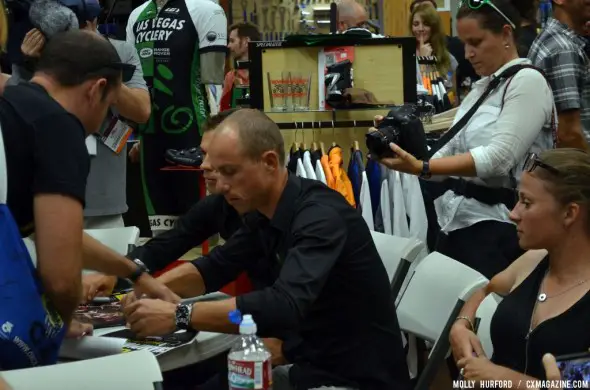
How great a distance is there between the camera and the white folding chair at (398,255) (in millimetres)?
3197

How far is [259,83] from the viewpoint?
16.5ft

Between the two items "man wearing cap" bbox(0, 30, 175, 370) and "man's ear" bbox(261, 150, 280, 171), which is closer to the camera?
"man wearing cap" bbox(0, 30, 175, 370)

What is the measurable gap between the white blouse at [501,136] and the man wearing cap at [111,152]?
5.45 feet

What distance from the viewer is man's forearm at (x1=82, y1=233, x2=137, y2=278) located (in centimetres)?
291

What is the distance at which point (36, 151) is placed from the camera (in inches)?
92.2

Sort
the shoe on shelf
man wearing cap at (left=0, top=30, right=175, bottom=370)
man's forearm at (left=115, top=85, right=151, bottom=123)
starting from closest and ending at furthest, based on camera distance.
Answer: man wearing cap at (left=0, top=30, right=175, bottom=370)
man's forearm at (left=115, top=85, right=151, bottom=123)
the shoe on shelf

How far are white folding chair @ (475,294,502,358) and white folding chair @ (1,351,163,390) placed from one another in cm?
110

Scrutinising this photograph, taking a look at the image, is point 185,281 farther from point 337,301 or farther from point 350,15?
point 350,15

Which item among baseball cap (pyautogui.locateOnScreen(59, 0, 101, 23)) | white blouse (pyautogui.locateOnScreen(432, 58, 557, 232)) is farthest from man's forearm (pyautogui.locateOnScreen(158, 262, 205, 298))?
baseball cap (pyautogui.locateOnScreen(59, 0, 101, 23))

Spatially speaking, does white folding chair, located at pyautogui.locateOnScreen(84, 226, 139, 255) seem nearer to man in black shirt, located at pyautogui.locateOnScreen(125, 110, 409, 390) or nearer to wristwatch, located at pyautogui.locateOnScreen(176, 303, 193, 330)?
man in black shirt, located at pyautogui.locateOnScreen(125, 110, 409, 390)

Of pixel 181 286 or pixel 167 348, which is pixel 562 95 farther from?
pixel 167 348

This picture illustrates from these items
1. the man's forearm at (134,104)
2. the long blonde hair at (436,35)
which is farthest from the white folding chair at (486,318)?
the long blonde hair at (436,35)

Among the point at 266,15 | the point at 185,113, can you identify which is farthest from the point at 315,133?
the point at 266,15

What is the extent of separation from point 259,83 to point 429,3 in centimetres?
313
